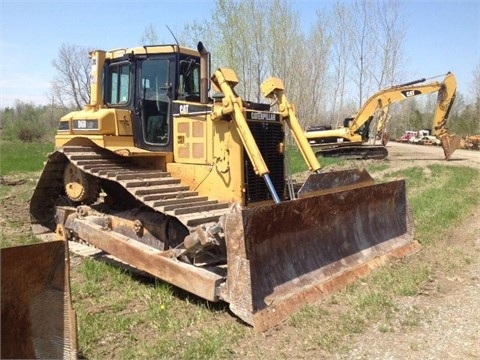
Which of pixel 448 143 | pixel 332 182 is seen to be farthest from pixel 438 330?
pixel 448 143

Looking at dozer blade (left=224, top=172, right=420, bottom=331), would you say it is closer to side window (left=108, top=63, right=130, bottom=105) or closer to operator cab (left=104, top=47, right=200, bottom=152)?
operator cab (left=104, top=47, right=200, bottom=152)

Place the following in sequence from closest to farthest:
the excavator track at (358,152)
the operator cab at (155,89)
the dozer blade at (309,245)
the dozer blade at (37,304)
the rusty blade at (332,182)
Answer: the dozer blade at (37,304) < the dozer blade at (309,245) < the rusty blade at (332,182) < the operator cab at (155,89) < the excavator track at (358,152)

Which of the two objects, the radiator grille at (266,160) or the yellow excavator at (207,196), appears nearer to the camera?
the yellow excavator at (207,196)

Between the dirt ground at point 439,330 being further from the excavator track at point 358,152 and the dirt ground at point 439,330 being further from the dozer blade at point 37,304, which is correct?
the excavator track at point 358,152

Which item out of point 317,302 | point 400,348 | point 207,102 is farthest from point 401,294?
point 207,102

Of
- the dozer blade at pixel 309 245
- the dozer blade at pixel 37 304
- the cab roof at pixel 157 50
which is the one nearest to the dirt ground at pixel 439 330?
Answer: the dozer blade at pixel 309 245

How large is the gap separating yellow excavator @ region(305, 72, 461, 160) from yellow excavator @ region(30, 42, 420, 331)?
486 inches

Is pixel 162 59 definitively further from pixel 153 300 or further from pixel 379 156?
pixel 379 156

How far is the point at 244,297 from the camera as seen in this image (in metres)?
4.34

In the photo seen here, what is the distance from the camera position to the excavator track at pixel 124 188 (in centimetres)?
548

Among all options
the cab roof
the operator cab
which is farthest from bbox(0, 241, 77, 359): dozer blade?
the cab roof

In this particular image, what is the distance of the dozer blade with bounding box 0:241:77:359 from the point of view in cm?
327

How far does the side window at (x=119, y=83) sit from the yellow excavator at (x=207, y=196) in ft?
0.08

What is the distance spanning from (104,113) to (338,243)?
3.68 meters
